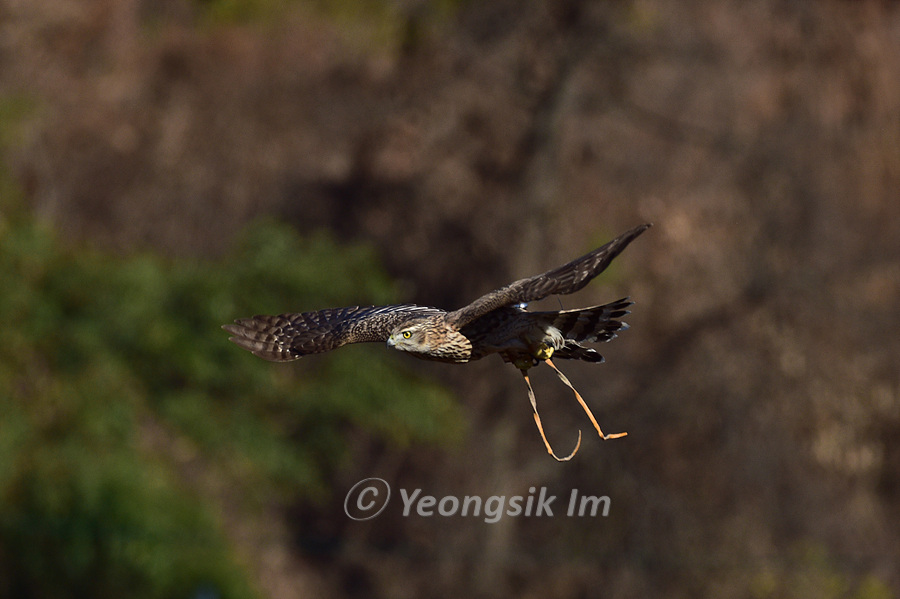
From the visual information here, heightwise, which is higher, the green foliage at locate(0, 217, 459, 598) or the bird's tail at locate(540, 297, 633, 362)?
the green foliage at locate(0, 217, 459, 598)

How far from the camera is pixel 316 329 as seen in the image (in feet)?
25.5

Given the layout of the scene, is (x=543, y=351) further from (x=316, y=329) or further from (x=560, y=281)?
(x=316, y=329)

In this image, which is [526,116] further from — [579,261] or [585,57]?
[579,261]

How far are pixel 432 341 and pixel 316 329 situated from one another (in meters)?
1.10

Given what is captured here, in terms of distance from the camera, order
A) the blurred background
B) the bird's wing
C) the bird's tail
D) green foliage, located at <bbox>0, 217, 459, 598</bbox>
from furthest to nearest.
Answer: green foliage, located at <bbox>0, 217, 459, 598</bbox> < the blurred background < the bird's tail < the bird's wing

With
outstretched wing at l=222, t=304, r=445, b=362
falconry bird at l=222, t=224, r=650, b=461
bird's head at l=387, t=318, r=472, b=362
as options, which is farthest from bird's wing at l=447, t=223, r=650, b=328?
outstretched wing at l=222, t=304, r=445, b=362

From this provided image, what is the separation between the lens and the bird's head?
22.5 feet

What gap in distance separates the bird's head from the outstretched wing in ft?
0.63

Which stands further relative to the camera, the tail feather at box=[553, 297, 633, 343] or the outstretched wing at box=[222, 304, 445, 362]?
the outstretched wing at box=[222, 304, 445, 362]

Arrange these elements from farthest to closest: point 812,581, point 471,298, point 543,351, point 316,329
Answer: point 471,298
point 812,581
point 316,329
point 543,351

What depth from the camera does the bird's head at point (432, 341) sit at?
22.5 ft

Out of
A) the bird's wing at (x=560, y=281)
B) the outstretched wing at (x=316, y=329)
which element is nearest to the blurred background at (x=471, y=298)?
the outstretched wing at (x=316, y=329)

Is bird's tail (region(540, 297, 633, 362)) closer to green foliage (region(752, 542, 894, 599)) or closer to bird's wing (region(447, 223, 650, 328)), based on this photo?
bird's wing (region(447, 223, 650, 328))

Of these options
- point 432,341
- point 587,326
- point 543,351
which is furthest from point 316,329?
point 587,326
